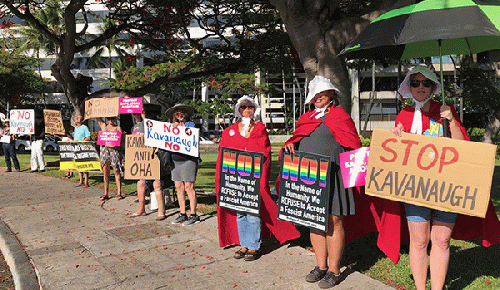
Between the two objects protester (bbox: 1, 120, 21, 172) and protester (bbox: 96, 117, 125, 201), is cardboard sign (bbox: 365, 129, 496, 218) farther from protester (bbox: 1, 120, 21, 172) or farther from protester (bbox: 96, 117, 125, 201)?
protester (bbox: 1, 120, 21, 172)

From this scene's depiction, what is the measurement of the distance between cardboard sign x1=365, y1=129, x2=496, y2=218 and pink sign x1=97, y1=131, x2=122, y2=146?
644 cm

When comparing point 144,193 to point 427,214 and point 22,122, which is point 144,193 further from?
point 22,122

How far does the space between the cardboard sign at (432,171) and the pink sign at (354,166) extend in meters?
0.24

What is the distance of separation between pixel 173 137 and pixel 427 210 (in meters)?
4.29

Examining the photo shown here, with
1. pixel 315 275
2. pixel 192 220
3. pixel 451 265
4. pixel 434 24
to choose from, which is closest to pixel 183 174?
pixel 192 220

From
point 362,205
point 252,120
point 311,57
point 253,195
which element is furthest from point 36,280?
point 311,57

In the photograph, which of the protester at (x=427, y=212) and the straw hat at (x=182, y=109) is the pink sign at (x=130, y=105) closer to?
the straw hat at (x=182, y=109)

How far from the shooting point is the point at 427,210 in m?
Answer: 3.63

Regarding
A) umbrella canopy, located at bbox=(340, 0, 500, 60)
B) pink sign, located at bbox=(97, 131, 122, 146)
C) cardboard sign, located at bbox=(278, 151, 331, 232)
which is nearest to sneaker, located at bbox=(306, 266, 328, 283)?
cardboard sign, located at bbox=(278, 151, 331, 232)

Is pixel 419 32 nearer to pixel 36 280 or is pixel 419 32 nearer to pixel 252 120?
pixel 252 120

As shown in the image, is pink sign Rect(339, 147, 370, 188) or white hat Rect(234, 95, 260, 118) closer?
pink sign Rect(339, 147, 370, 188)

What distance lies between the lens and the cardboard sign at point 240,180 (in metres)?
5.22

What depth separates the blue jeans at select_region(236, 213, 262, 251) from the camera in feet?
17.1

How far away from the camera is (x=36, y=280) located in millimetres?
4816
